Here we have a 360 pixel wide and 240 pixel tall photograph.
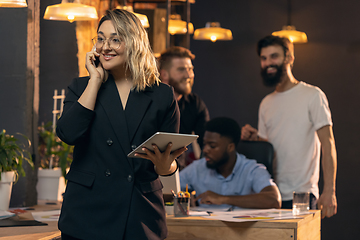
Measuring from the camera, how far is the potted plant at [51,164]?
10.5 ft

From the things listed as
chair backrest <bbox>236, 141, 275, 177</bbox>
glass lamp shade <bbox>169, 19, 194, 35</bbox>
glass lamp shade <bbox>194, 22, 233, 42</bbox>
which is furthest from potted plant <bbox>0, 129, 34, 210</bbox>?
glass lamp shade <bbox>194, 22, 233, 42</bbox>

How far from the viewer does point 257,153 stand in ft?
11.0

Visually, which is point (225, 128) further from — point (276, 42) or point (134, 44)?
point (134, 44)

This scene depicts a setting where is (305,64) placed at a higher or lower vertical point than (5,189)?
higher

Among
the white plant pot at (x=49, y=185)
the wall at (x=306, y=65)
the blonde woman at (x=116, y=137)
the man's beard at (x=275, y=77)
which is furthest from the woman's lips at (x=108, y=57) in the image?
the wall at (x=306, y=65)

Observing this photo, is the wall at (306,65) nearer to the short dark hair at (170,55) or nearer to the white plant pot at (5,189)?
the short dark hair at (170,55)

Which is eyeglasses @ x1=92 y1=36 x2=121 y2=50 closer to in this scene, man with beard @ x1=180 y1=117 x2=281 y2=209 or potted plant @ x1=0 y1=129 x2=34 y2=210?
potted plant @ x1=0 y1=129 x2=34 y2=210

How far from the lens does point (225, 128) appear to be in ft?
10.9

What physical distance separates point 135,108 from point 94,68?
0.18m

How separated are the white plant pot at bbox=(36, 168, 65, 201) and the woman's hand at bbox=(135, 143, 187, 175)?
197 centimetres

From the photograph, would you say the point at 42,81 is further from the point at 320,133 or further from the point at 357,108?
the point at 357,108

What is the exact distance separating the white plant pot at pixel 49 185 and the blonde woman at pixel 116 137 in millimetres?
1929

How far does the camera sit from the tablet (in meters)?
1.30

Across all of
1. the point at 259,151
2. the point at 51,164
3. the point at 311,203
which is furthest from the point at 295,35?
the point at 51,164
